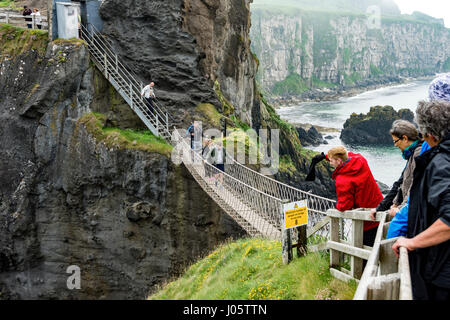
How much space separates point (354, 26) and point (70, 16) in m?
191

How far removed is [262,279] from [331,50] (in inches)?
7183

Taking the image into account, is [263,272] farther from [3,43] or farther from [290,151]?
[290,151]

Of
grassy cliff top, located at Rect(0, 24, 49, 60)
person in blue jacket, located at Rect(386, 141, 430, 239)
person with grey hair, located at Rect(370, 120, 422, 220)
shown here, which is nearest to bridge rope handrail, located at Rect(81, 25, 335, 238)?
grassy cliff top, located at Rect(0, 24, 49, 60)

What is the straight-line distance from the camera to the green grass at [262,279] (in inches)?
173

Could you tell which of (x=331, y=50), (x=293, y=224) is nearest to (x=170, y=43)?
(x=293, y=224)

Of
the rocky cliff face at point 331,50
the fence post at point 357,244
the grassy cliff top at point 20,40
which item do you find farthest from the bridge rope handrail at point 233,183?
the rocky cliff face at point 331,50

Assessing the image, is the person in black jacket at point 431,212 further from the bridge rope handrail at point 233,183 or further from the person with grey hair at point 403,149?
the bridge rope handrail at point 233,183

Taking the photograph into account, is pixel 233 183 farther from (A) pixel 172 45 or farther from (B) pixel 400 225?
(A) pixel 172 45

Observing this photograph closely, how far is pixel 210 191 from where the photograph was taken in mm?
9992

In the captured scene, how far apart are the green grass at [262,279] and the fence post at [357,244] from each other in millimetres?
138

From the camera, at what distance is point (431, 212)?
2.22m

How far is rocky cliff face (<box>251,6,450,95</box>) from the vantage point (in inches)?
6068

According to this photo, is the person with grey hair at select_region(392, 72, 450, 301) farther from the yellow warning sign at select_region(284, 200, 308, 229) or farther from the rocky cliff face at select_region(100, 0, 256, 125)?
the rocky cliff face at select_region(100, 0, 256, 125)
